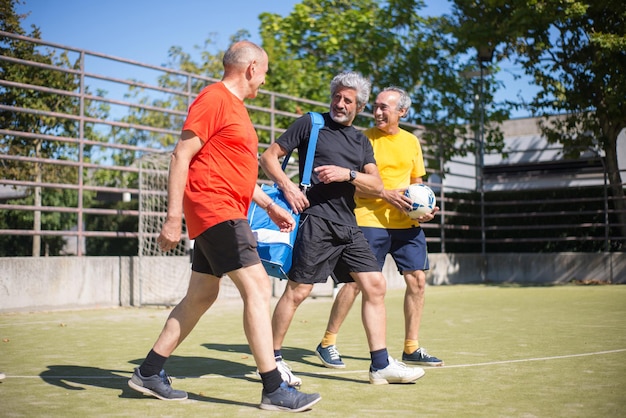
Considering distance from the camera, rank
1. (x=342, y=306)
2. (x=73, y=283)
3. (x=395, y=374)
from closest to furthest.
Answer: (x=395, y=374) < (x=342, y=306) < (x=73, y=283)

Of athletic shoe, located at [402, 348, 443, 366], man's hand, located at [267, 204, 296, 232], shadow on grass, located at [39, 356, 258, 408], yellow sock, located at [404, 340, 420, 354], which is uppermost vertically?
man's hand, located at [267, 204, 296, 232]

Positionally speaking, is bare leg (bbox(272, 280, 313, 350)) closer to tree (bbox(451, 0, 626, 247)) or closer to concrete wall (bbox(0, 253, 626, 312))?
concrete wall (bbox(0, 253, 626, 312))

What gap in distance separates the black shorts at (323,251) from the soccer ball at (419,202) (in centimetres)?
91

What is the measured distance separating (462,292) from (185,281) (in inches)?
224

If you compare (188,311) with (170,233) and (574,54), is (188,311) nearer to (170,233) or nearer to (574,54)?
(170,233)

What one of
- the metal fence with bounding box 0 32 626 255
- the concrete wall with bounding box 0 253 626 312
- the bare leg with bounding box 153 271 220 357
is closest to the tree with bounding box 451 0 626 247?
the metal fence with bounding box 0 32 626 255

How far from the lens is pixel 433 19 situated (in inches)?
953

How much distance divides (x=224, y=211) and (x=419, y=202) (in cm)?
238

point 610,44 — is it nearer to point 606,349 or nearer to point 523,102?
point 523,102

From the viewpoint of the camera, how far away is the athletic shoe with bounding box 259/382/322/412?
4422 mm

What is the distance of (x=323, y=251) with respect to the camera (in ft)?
18.5

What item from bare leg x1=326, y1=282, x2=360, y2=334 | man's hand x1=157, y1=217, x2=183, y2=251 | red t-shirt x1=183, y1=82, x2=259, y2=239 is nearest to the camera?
man's hand x1=157, y1=217, x2=183, y2=251

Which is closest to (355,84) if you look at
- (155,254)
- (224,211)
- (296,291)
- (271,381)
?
(296,291)

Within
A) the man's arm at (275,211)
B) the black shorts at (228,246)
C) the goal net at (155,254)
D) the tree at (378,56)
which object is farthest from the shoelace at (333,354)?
the tree at (378,56)
